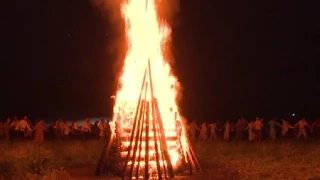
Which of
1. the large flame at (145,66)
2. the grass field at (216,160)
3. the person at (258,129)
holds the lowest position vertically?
the grass field at (216,160)

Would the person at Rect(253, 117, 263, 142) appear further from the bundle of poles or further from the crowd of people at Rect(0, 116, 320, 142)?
the bundle of poles

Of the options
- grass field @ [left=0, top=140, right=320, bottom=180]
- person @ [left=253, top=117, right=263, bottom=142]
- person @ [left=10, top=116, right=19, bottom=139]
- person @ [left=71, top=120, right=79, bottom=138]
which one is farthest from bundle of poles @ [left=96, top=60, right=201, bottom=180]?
person @ [left=10, top=116, right=19, bottom=139]

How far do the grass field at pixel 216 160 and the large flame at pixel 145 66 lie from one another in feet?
6.07

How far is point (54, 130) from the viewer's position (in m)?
28.5

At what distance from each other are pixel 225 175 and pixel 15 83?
4229 cm

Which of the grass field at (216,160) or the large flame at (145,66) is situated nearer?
the grass field at (216,160)

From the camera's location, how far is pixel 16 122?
28.0 m

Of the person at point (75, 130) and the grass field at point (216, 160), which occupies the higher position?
the person at point (75, 130)

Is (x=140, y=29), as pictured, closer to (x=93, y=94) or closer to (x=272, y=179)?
(x=272, y=179)

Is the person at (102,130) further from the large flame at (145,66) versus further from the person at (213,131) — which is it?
the large flame at (145,66)

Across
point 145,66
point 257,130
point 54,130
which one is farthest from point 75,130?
point 145,66

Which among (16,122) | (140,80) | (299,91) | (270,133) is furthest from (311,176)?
(299,91)

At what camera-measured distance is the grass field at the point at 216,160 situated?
41.9 ft

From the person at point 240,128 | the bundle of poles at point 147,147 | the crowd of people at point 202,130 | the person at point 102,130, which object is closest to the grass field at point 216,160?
the bundle of poles at point 147,147
